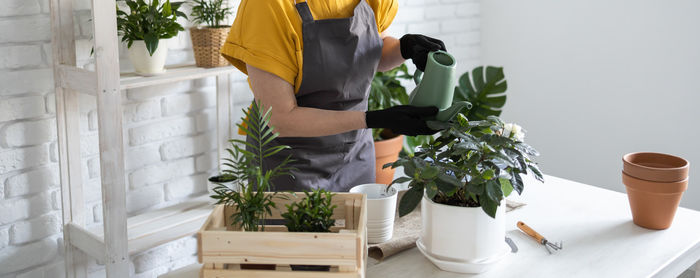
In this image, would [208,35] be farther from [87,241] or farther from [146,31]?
[87,241]

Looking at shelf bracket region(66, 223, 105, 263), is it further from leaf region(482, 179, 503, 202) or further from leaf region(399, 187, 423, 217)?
leaf region(482, 179, 503, 202)

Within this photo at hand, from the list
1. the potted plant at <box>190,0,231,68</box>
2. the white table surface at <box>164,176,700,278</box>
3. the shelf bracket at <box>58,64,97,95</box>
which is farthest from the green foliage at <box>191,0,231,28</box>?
the white table surface at <box>164,176,700,278</box>

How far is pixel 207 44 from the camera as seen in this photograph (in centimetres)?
214

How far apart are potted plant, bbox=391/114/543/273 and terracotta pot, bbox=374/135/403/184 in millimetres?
1333

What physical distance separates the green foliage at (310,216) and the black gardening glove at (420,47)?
69 cm

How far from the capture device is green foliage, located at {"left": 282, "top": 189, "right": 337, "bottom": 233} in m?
1.07

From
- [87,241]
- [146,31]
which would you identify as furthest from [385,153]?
[87,241]

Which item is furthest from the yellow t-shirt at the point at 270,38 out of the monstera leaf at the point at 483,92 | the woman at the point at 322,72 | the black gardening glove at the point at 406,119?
the monstera leaf at the point at 483,92

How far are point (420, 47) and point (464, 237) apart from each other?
0.66 m

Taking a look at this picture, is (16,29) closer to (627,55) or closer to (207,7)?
(207,7)

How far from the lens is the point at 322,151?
1.82 meters

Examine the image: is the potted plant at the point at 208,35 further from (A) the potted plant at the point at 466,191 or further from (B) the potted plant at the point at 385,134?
(A) the potted plant at the point at 466,191

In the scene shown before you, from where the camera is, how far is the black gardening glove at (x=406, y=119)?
4.71 ft

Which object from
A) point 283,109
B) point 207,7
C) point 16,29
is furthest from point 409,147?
point 16,29
